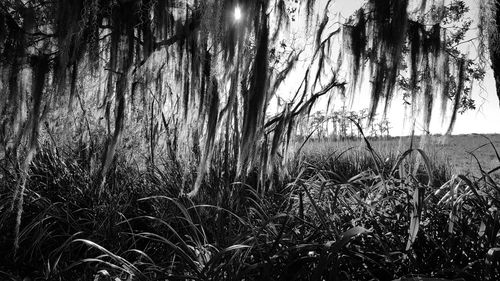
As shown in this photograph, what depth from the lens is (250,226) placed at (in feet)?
7.50

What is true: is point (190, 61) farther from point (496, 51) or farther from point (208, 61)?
point (496, 51)

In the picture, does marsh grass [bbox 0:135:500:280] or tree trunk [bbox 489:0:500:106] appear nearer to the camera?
marsh grass [bbox 0:135:500:280]

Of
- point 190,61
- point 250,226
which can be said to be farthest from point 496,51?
point 190,61

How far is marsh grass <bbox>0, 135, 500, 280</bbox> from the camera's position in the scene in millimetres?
1966

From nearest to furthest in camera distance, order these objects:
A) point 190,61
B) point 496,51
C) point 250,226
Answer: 1. point 250,226
2. point 496,51
3. point 190,61

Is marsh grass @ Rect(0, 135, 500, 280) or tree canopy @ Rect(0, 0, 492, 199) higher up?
tree canopy @ Rect(0, 0, 492, 199)

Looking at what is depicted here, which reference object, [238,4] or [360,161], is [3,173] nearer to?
[238,4]

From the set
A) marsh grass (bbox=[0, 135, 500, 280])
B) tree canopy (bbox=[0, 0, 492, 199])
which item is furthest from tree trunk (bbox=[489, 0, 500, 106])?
marsh grass (bbox=[0, 135, 500, 280])

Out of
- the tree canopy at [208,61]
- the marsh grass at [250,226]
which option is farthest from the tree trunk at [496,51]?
the marsh grass at [250,226]

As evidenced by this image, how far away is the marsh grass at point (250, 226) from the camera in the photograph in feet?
6.45

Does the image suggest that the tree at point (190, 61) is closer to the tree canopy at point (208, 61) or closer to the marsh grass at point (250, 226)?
the tree canopy at point (208, 61)

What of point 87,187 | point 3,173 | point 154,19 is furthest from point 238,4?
point 3,173

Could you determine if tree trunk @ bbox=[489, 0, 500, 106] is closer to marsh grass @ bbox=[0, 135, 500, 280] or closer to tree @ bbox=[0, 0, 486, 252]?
tree @ bbox=[0, 0, 486, 252]

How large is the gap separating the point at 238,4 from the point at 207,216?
1685 mm
